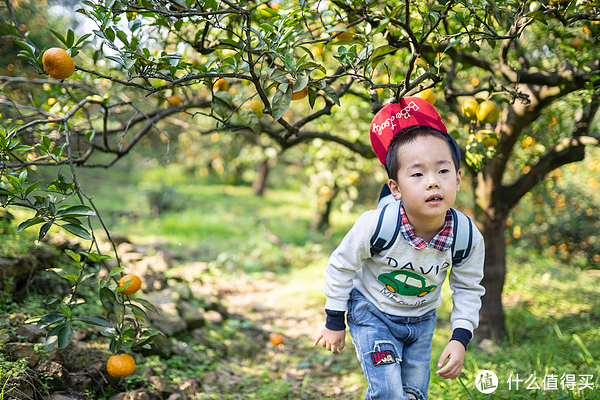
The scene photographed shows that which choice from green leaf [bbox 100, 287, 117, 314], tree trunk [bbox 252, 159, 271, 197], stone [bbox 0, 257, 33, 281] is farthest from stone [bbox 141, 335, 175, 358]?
tree trunk [bbox 252, 159, 271, 197]

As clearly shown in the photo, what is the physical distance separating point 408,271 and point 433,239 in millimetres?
172

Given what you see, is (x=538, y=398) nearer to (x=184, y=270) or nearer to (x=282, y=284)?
(x=282, y=284)

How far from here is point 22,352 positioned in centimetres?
184

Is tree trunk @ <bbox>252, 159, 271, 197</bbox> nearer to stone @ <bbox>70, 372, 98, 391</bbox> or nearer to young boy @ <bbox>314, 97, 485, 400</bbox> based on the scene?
stone @ <bbox>70, 372, 98, 391</bbox>

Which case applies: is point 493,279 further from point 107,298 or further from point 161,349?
point 107,298

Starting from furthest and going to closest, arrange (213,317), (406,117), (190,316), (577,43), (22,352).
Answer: (213,317) → (190,316) → (577,43) → (22,352) → (406,117)

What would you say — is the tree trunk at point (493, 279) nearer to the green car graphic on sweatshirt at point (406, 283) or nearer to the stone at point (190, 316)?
the green car graphic on sweatshirt at point (406, 283)

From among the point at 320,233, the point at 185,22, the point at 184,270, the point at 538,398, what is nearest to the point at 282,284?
the point at 184,270

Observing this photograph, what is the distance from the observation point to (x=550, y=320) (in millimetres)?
3557

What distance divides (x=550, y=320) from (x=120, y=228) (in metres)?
5.85

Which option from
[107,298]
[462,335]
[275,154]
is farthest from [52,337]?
[275,154]

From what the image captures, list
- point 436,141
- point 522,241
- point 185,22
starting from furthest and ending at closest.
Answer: point 522,241 < point 185,22 < point 436,141

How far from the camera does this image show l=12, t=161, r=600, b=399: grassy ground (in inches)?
95.9

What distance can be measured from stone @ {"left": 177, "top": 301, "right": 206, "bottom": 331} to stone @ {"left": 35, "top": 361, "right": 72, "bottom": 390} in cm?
136
